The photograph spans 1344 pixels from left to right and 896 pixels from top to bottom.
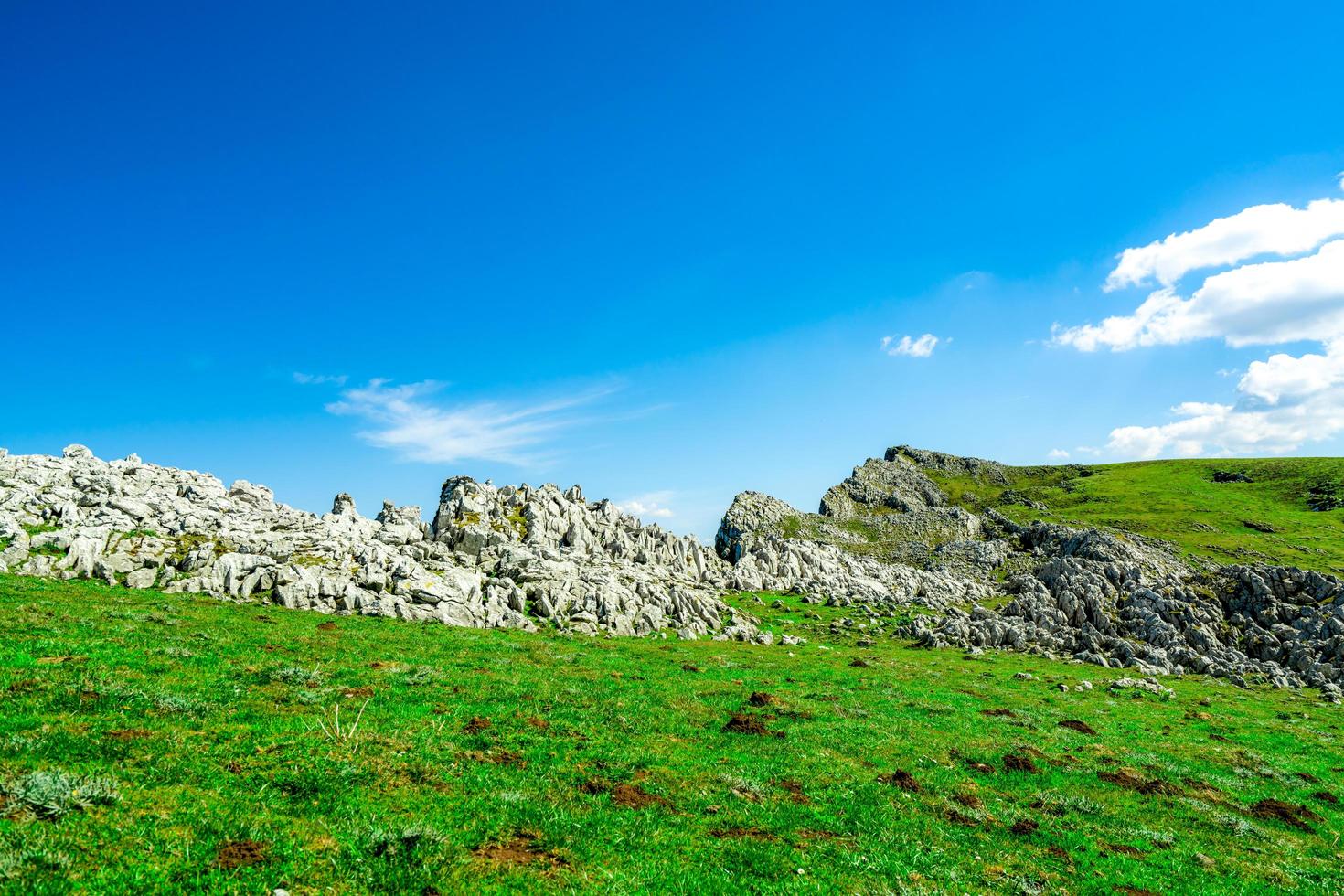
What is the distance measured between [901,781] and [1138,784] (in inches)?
445

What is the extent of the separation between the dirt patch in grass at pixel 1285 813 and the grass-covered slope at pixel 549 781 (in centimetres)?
13

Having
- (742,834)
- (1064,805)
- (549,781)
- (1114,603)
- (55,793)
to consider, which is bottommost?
(1114,603)

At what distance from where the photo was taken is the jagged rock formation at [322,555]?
1809 inches

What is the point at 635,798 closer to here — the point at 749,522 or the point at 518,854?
the point at 518,854

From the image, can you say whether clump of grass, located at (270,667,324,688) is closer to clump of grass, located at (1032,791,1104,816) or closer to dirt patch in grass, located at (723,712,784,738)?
dirt patch in grass, located at (723,712,784,738)

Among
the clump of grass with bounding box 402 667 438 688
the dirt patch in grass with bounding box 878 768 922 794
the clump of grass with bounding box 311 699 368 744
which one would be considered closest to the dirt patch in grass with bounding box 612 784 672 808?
the clump of grass with bounding box 311 699 368 744

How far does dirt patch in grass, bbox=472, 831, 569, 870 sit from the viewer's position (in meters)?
11.4

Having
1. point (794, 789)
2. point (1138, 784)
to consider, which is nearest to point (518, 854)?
point (794, 789)

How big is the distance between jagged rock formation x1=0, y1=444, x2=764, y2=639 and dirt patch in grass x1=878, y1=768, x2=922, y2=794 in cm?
3813

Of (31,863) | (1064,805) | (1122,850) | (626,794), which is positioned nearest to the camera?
(31,863)

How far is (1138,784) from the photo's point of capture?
2380cm

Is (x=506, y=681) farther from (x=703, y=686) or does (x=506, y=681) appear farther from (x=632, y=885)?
(x=632, y=885)

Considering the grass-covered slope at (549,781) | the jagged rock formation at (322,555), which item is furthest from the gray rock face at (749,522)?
the grass-covered slope at (549,781)

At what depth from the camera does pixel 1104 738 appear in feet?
103
